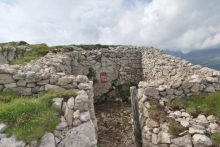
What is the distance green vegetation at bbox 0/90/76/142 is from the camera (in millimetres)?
11336

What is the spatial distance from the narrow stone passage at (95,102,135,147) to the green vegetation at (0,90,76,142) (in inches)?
176

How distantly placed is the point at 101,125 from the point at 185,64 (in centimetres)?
680

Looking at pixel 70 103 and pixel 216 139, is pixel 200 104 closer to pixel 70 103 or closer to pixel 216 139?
pixel 216 139

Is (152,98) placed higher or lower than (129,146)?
higher

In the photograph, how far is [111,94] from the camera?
3062 cm

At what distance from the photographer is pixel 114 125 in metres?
21.0

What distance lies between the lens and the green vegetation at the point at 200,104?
13.9 metres

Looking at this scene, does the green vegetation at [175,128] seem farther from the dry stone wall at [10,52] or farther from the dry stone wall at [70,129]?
the dry stone wall at [10,52]

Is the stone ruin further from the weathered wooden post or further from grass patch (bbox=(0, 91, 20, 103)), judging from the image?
the weathered wooden post

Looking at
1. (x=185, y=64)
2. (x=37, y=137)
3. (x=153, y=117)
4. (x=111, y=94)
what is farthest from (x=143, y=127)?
(x=111, y=94)

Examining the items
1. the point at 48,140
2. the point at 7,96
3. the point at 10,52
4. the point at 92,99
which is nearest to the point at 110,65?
the point at 10,52

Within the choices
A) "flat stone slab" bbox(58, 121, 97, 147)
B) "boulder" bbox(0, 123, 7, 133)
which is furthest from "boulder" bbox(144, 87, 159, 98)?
"boulder" bbox(0, 123, 7, 133)

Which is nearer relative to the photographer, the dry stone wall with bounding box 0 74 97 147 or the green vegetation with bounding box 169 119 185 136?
the dry stone wall with bounding box 0 74 97 147

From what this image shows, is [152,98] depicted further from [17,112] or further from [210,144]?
[17,112]
